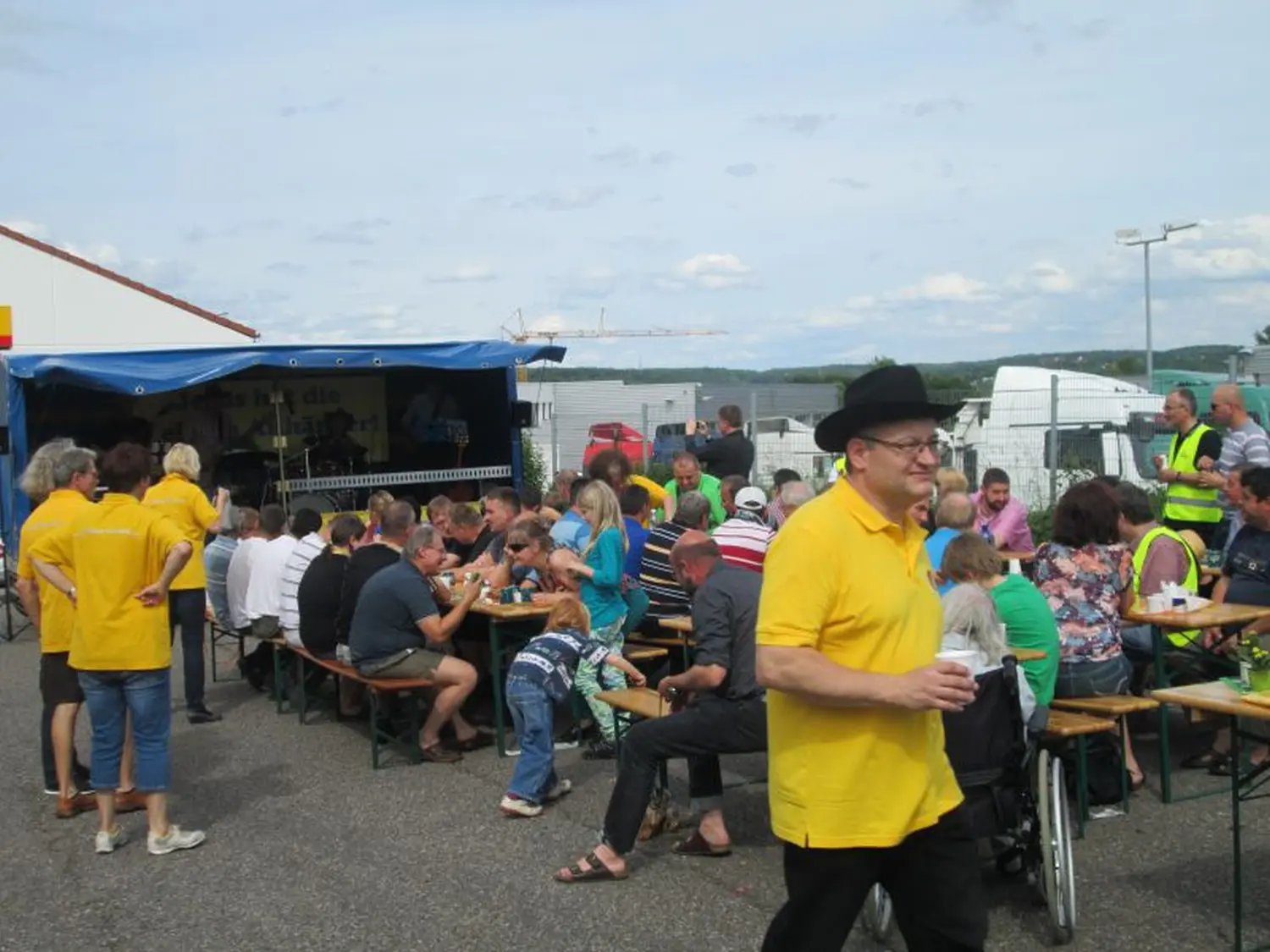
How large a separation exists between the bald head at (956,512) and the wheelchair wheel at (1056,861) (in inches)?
89.8

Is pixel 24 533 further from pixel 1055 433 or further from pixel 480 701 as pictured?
pixel 1055 433

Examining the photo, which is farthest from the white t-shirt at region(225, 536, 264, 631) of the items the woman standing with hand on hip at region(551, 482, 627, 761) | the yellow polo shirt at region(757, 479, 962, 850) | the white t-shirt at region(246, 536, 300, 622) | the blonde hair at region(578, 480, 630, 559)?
the yellow polo shirt at region(757, 479, 962, 850)

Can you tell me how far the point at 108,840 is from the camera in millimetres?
5914

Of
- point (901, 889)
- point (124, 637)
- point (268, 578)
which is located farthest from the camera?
point (268, 578)

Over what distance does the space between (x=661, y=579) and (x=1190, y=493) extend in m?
3.61

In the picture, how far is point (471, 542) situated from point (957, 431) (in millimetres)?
10610

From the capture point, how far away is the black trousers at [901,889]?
9.90 ft

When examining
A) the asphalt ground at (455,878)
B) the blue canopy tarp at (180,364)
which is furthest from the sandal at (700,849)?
the blue canopy tarp at (180,364)

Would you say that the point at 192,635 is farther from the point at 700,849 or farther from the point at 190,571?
the point at 700,849

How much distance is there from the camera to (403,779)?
7047 mm

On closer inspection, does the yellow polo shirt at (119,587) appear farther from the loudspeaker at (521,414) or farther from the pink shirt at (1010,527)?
the loudspeaker at (521,414)

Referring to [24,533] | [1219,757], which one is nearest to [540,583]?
[24,533]

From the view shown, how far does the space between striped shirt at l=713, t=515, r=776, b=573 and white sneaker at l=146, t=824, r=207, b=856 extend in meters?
2.74

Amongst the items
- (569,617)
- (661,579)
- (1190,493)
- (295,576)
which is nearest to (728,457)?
(661,579)
